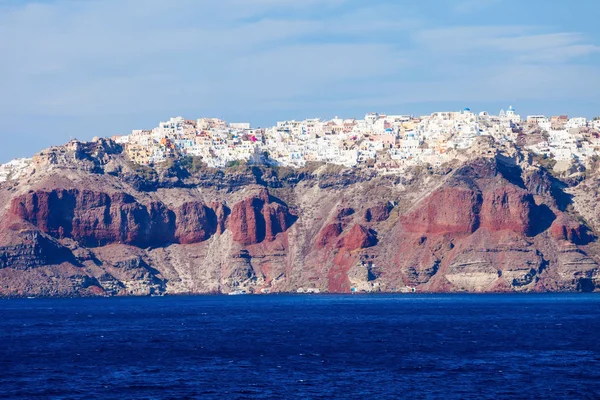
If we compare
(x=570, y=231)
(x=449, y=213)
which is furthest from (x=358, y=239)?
(x=570, y=231)

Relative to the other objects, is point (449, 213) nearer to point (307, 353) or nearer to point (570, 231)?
point (570, 231)

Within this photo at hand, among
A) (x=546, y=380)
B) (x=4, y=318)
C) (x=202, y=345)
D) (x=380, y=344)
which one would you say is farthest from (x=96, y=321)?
(x=546, y=380)

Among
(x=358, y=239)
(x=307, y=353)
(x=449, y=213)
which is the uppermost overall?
(x=449, y=213)

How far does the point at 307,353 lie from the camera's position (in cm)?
9081

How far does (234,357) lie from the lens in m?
88.4

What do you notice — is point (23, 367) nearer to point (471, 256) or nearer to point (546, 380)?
point (546, 380)

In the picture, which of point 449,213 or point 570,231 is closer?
point 570,231

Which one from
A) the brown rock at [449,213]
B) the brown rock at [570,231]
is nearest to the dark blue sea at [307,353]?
the brown rock at [570,231]

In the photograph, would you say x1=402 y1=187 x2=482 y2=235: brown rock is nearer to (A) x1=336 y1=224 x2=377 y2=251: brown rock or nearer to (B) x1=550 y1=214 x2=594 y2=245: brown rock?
(A) x1=336 y1=224 x2=377 y2=251: brown rock

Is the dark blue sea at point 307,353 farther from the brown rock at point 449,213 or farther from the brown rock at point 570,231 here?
the brown rock at point 449,213

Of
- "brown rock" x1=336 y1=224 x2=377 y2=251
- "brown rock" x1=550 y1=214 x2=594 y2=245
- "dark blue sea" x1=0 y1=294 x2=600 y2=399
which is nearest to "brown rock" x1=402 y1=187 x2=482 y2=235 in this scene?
"brown rock" x1=336 y1=224 x2=377 y2=251

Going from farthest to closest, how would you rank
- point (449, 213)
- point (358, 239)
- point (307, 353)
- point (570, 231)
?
point (358, 239) < point (449, 213) < point (570, 231) < point (307, 353)

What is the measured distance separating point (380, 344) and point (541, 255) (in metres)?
95.3

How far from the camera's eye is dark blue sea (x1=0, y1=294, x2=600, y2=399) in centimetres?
7094
